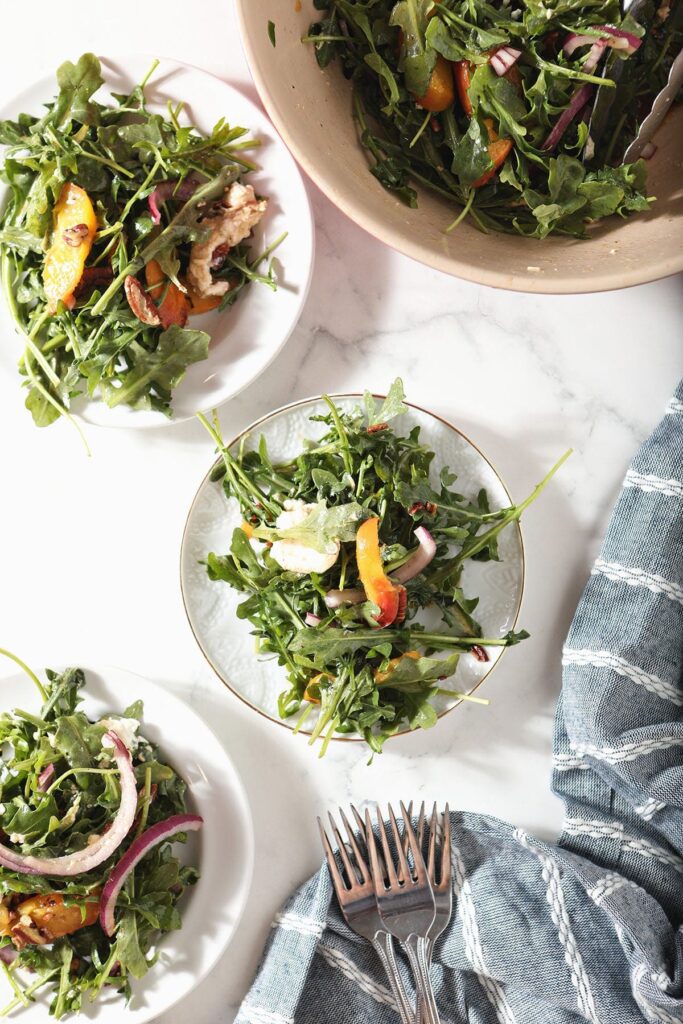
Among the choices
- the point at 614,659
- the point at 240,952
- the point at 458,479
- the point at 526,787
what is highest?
the point at 458,479

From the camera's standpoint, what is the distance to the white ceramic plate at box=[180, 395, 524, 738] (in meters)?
1.65

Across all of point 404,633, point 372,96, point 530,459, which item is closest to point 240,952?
point 404,633

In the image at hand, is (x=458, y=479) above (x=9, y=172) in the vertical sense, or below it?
below

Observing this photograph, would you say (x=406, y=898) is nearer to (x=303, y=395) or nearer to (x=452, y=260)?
(x=303, y=395)

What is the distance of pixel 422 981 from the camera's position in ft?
5.39

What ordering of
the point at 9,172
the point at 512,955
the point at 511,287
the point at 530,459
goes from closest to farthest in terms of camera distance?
the point at 511,287, the point at 9,172, the point at 512,955, the point at 530,459

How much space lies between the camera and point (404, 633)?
1.55 m

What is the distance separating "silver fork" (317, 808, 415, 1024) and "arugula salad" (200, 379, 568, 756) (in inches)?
9.6

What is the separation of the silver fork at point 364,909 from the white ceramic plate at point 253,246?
821 mm

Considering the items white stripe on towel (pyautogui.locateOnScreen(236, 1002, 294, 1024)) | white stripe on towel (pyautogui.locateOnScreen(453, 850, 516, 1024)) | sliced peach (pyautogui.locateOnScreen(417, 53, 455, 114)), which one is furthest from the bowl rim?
white stripe on towel (pyautogui.locateOnScreen(236, 1002, 294, 1024))

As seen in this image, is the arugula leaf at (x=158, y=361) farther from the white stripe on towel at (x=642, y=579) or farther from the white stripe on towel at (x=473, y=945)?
the white stripe on towel at (x=473, y=945)

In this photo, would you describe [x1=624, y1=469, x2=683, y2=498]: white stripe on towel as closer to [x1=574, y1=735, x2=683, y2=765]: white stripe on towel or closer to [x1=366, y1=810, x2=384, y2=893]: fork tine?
[x1=574, y1=735, x2=683, y2=765]: white stripe on towel

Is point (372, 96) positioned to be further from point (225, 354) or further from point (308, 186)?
point (225, 354)

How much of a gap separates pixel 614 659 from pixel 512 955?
58cm
